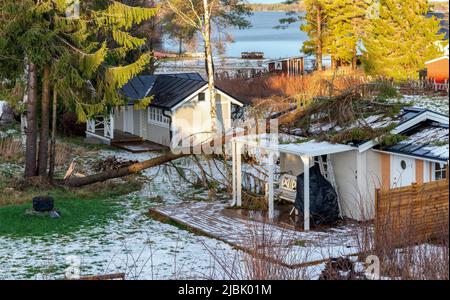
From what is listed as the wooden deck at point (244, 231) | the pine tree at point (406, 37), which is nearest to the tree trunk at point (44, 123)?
the wooden deck at point (244, 231)

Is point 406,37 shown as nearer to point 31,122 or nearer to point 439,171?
point 439,171

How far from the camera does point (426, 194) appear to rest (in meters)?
12.6

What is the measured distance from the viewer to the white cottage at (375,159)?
15875 mm

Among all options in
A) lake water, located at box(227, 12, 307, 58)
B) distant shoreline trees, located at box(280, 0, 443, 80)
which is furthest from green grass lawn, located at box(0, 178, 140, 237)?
lake water, located at box(227, 12, 307, 58)

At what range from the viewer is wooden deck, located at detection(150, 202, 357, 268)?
45.4 feet

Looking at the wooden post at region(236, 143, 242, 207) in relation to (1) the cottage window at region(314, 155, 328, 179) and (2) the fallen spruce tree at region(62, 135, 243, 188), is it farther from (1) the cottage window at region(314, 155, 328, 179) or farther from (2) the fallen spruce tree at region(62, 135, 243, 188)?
(2) the fallen spruce tree at region(62, 135, 243, 188)

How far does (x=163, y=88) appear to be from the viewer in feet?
102

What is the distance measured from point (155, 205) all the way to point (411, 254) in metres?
12.3

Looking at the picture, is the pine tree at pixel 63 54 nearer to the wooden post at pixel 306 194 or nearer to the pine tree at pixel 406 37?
the pine tree at pixel 406 37

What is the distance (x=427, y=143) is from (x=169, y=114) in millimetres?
14529

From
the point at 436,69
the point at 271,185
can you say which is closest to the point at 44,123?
the point at 271,185

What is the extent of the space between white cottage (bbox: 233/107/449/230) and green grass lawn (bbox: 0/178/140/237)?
3946 mm
